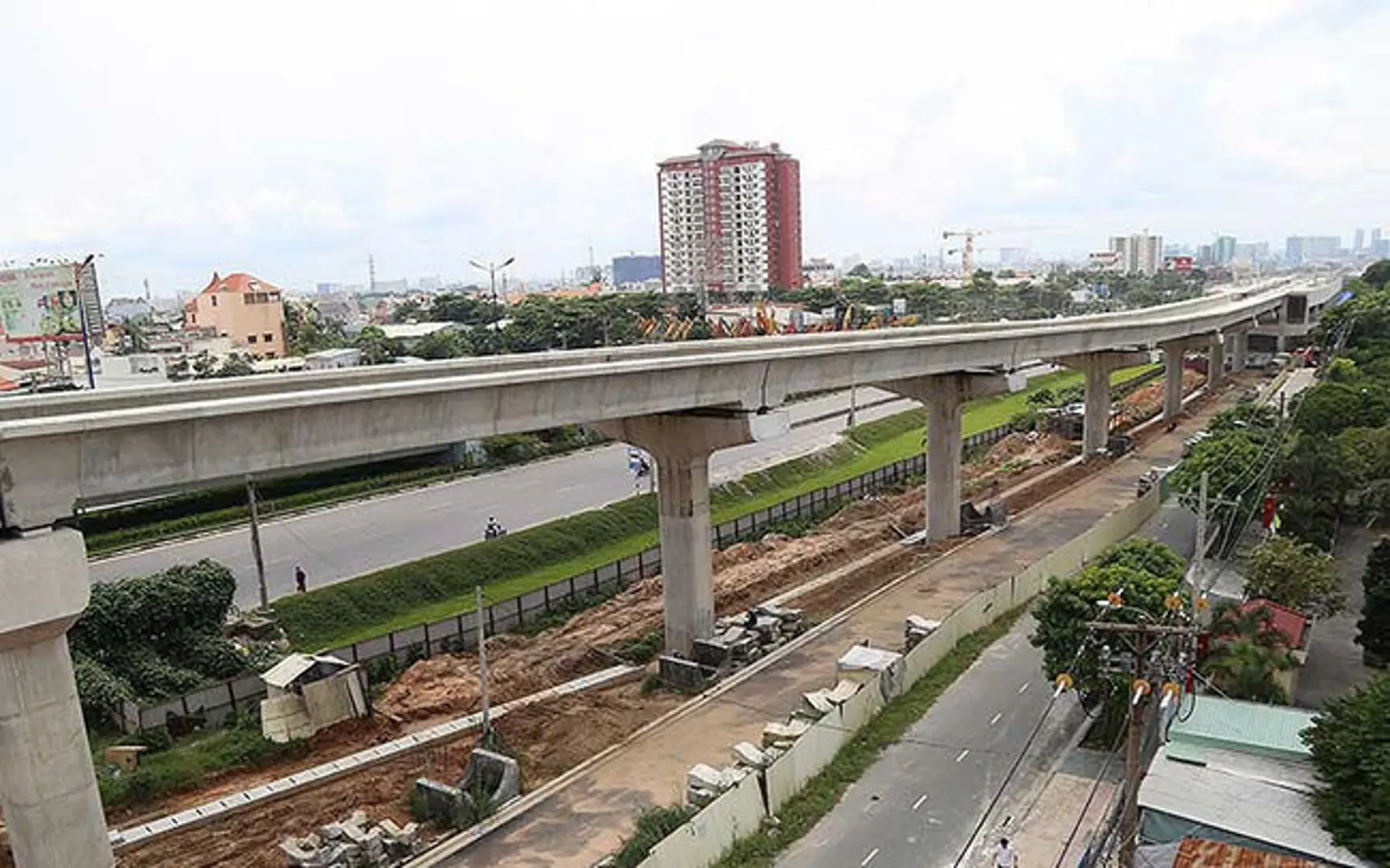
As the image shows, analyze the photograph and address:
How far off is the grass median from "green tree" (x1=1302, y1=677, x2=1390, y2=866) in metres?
27.6

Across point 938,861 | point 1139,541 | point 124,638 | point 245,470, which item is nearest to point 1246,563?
point 1139,541

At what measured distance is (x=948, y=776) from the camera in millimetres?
22734

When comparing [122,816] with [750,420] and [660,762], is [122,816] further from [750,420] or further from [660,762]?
[750,420]

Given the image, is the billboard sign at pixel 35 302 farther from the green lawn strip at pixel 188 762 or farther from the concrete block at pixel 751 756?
the concrete block at pixel 751 756

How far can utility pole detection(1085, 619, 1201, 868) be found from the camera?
15984 mm

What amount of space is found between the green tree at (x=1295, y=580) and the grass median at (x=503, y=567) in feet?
81.4

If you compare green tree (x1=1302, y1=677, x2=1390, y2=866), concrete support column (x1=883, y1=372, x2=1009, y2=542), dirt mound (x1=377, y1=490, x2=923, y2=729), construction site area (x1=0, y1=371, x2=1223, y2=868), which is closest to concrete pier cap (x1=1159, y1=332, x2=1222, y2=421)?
construction site area (x1=0, y1=371, x2=1223, y2=868)

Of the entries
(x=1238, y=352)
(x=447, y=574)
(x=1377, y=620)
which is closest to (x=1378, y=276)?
(x=1238, y=352)

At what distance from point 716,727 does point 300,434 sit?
12419 millimetres

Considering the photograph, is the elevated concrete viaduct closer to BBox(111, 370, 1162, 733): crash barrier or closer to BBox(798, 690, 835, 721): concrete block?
BBox(111, 370, 1162, 733): crash barrier

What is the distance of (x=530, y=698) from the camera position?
29.1 m

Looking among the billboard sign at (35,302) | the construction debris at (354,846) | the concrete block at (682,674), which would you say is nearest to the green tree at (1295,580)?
the concrete block at (682,674)

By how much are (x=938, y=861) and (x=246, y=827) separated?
14325 mm

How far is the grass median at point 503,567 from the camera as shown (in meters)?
36.8
